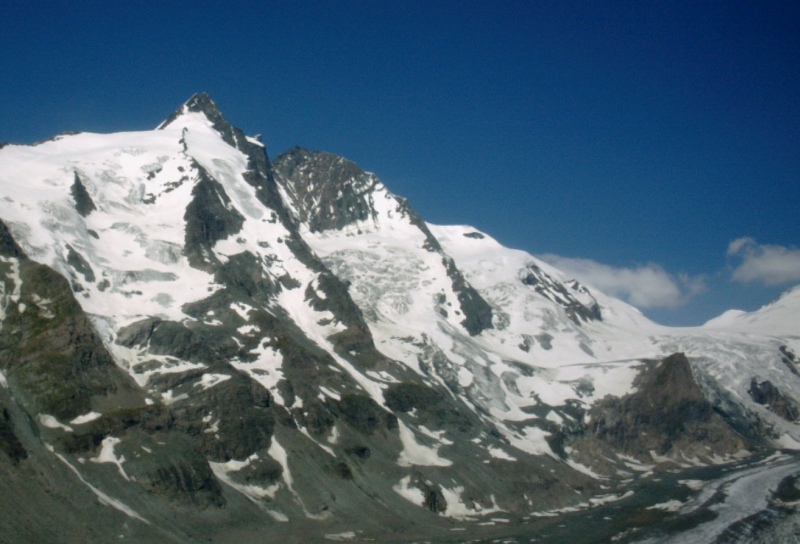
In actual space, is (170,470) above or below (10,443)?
below

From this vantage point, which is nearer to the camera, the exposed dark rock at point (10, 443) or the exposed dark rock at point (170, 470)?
Answer: the exposed dark rock at point (10, 443)

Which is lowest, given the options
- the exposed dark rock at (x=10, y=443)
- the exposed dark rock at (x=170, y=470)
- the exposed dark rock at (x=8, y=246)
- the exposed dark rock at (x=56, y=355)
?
the exposed dark rock at (x=170, y=470)

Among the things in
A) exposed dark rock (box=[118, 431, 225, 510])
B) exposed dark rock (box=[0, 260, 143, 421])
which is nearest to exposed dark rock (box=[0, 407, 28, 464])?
exposed dark rock (box=[0, 260, 143, 421])

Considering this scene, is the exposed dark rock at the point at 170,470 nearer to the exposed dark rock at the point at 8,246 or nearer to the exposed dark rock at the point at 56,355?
the exposed dark rock at the point at 56,355

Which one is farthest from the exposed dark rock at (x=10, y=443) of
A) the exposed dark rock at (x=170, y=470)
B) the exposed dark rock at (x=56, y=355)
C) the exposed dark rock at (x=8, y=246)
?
the exposed dark rock at (x=8, y=246)

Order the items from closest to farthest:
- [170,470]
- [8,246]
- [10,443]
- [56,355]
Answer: [10,443]
[170,470]
[56,355]
[8,246]

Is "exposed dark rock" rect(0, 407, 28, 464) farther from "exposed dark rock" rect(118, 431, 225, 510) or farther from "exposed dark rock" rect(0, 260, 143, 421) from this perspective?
"exposed dark rock" rect(118, 431, 225, 510)

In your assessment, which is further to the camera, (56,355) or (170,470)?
(56,355)

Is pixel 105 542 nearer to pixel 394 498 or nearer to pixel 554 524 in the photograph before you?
pixel 394 498

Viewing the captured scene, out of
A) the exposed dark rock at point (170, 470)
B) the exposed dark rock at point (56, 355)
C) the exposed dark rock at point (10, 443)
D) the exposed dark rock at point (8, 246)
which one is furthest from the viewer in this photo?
the exposed dark rock at point (8, 246)

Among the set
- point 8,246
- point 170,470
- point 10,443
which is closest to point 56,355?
point 10,443

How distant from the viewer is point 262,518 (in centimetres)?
15038

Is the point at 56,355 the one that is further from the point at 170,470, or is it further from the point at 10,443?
the point at 170,470

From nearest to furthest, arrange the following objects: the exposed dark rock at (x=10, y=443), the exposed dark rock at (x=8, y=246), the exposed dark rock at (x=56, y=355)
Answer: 1. the exposed dark rock at (x=10, y=443)
2. the exposed dark rock at (x=56, y=355)
3. the exposed dark rock at (x=8, y=246)
